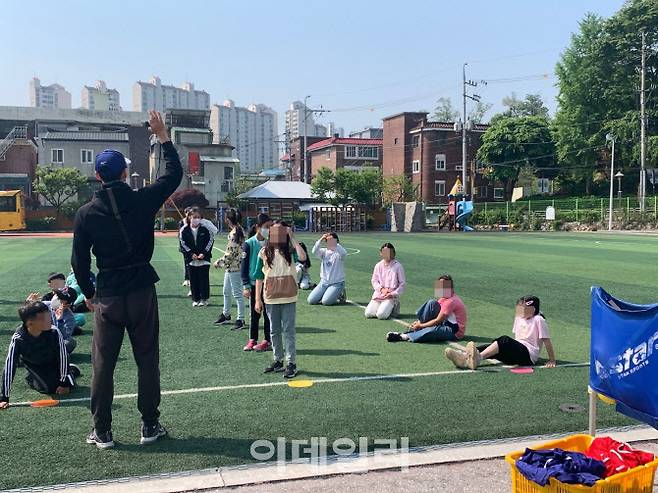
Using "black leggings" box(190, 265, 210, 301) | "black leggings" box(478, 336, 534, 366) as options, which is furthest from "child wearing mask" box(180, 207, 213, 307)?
"black leggings" box(478, 336, 534, 366)

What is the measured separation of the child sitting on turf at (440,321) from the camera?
28.6 ft

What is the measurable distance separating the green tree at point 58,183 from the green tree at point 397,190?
2876 cm

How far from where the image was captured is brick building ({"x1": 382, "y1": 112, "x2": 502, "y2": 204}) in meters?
67.8

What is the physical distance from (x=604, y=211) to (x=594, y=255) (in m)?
32.4

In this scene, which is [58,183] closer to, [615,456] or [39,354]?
[39,354]

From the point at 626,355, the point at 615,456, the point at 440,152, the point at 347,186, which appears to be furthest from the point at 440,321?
the point at 440,152

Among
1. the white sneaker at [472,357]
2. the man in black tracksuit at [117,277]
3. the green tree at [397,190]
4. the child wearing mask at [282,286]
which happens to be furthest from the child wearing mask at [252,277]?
the green tree at [397,190]

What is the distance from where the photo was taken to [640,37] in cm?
5719

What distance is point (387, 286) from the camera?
10617 millimetres

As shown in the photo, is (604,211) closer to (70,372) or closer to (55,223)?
(55,223)

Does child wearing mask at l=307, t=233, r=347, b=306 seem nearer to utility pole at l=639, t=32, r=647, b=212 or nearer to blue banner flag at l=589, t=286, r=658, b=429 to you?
blue banner flag at l=589, t=286, r=658, b=429

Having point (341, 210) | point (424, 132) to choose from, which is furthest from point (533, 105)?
point (341, 210)

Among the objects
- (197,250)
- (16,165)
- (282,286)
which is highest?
(16,165)

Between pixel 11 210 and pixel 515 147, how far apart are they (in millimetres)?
46510
